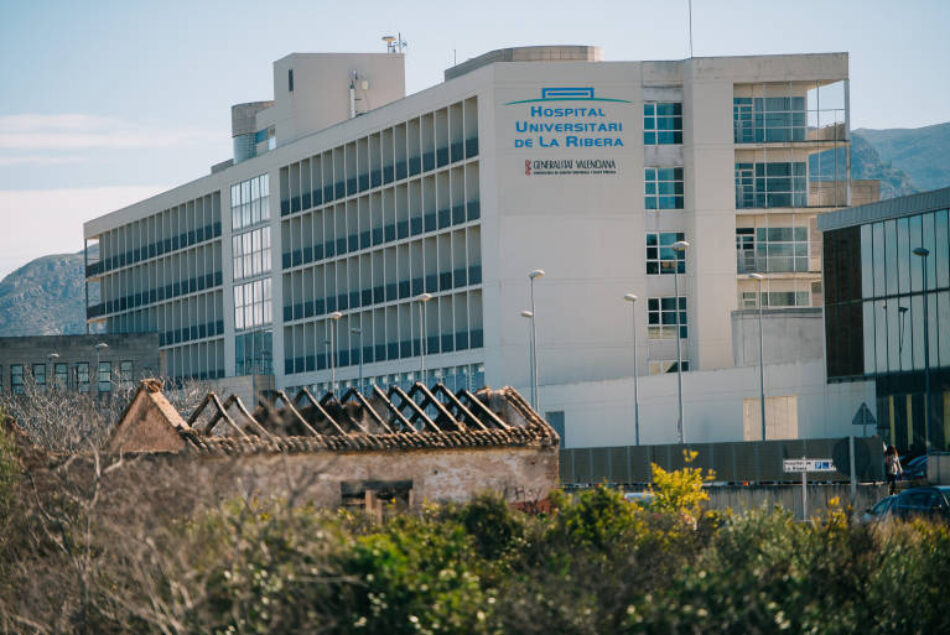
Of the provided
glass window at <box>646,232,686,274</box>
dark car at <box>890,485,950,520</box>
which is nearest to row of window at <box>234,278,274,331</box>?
glass window at <box>646,232,686,274</box>

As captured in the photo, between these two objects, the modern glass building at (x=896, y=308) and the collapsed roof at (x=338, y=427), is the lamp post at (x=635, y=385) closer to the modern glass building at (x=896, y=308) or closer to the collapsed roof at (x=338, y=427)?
the modern glass building at (x=896, y=308)

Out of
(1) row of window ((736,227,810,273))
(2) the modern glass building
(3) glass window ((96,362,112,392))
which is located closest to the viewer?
(2) the modern glass building

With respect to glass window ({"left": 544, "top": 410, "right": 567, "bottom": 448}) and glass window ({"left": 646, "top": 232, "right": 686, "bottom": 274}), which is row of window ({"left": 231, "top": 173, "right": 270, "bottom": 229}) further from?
glass window ({"left": 544, "top": 410, "right": 567, "bottom": 448})

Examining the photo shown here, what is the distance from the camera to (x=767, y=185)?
91.3m

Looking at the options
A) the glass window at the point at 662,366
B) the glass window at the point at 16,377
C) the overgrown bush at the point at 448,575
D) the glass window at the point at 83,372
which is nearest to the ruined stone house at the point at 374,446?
the overgrown bush at the point at 448,575

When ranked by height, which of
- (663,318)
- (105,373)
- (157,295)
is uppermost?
Result: (157,295)

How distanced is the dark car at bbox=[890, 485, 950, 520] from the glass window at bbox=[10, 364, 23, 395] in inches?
3394

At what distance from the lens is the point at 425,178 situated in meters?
96.4

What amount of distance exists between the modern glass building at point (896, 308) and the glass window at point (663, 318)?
1950 centimetres

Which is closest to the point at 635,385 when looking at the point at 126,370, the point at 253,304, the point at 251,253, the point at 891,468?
the point at 891,468

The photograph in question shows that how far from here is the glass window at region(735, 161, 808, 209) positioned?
91125 millimetres

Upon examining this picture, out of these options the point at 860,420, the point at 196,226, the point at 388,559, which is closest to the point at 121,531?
the point at 388,559

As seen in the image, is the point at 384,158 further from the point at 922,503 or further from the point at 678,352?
the point at 922,503

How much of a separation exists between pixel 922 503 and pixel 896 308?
96.7 feet
